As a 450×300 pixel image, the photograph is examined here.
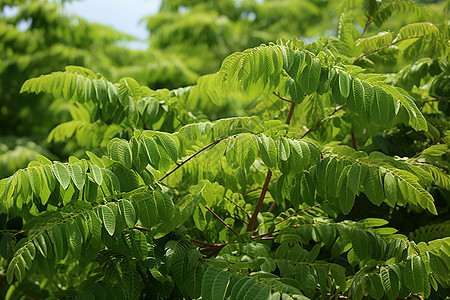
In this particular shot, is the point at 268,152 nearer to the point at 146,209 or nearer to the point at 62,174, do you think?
the point at 146,209

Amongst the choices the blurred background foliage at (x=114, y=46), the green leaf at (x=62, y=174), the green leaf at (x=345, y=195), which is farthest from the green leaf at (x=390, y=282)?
the blurred background foliage at (x=114, y=46)

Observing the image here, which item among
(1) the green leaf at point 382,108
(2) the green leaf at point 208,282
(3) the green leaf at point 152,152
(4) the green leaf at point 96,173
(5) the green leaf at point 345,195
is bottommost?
(2) the green leaf at point 208,282

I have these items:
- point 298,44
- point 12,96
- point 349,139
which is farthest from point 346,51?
point 12,96

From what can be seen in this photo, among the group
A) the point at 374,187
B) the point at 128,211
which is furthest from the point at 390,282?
the point at 128,211

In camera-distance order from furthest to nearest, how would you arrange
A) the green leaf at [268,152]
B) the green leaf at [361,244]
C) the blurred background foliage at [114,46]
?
the blurred background foliage at [114,46]
the green leaf at [361,244]
the green leaf at [268,152]

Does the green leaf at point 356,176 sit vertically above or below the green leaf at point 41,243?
above

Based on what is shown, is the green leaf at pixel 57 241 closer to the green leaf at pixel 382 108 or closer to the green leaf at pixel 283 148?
the green leaf at pixel 283 148

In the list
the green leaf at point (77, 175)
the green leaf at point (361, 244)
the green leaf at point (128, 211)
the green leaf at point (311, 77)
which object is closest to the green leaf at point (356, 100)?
the green leaf at point (311, 77)

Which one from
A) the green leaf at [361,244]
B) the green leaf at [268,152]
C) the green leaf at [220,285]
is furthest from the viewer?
the green leaf at [361,244]

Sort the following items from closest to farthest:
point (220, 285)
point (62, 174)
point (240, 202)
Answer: point (220, 285) → point (62, 174) → point (240, 202)

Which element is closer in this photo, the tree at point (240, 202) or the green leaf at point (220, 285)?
the green leaf at point (220, 285)

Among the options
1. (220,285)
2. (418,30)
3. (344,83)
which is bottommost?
(220,285)

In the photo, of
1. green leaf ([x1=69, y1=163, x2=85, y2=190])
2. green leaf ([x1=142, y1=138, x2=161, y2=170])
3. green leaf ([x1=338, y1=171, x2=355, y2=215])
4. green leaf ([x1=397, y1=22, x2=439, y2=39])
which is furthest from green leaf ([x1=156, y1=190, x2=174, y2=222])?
green leaf ([x1=397, y1=22, x2=439, y2=39])

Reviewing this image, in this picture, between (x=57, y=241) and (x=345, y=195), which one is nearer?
(x=57, y=241)
